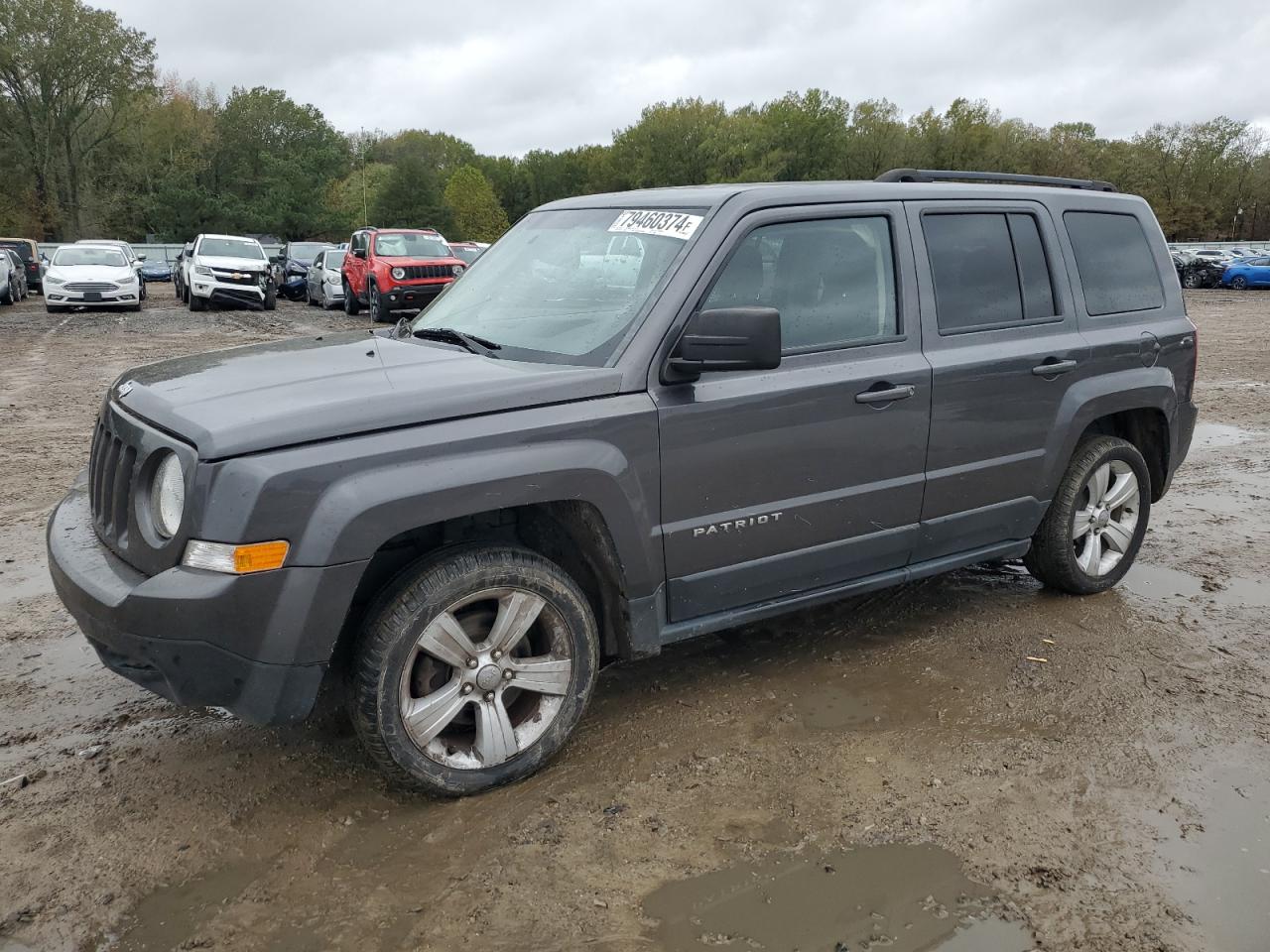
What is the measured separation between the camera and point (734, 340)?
3270mm

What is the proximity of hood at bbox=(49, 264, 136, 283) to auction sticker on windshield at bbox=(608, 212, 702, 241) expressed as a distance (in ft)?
72.8

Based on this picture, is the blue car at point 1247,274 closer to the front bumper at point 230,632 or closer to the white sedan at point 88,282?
the white sedan at point 88,282

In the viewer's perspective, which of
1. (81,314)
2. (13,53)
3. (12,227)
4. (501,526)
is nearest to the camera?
(501,526)

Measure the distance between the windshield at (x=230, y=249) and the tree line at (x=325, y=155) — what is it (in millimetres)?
40390

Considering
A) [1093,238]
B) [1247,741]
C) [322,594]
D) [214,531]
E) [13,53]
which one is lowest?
[1247,741]

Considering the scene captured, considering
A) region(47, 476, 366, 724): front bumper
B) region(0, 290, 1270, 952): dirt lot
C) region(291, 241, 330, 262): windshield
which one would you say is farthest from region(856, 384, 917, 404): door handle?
region(291, 241, 330, 262): windshield

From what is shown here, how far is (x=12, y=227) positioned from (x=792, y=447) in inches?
2683

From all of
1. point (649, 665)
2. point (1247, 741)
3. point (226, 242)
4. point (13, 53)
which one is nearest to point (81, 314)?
point (226, 242)

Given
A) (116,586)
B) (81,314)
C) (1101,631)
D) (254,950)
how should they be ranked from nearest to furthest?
(254,950) → (116,586) → (1101,631) → (81,314)

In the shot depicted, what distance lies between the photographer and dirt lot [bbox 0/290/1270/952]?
8.89 feet

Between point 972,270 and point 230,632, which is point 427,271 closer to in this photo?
point 972,270

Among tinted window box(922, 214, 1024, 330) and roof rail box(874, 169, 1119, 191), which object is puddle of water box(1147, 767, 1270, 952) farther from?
roof rail box(874, 169, 1119, 191)

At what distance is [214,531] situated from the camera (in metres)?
2.79

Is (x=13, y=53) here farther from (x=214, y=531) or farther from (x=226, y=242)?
(x=214, y=531)
